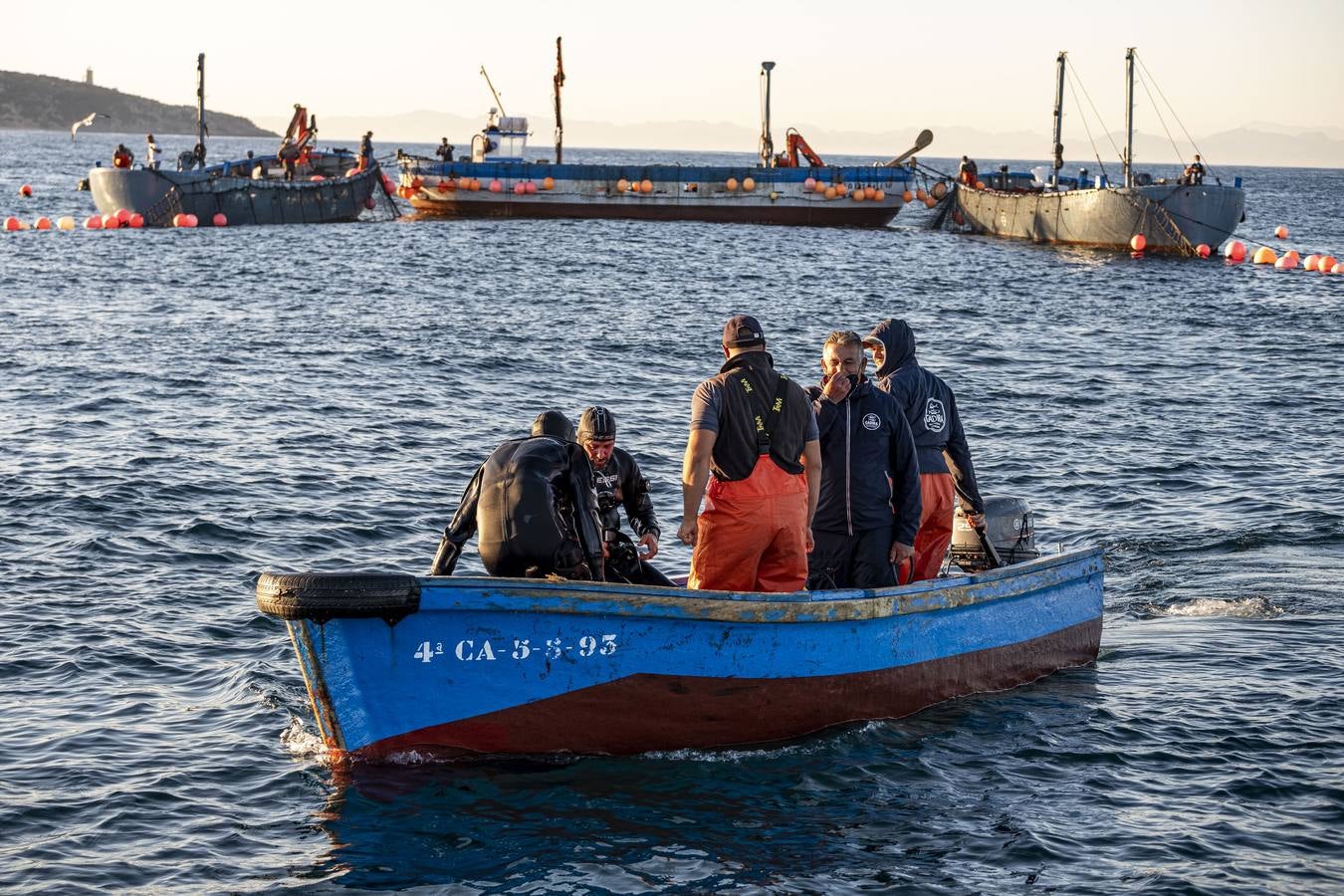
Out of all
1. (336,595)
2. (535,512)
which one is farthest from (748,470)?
(336,595)

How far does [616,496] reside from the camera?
8.55 m

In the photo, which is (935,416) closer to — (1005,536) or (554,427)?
(1005,536)

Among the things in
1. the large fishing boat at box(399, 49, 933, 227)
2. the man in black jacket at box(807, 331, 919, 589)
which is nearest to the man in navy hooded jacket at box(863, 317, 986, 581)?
the man in black jacket at box(807, 331, 919, 589)

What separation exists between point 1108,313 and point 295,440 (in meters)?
24.5

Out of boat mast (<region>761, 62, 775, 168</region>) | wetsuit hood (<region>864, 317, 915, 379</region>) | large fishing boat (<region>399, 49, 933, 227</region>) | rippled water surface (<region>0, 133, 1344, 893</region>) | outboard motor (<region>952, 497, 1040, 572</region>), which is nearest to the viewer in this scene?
rippled water surface (<region>0, 133, 1344, 893</region>)

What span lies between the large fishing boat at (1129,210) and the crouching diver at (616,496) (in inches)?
1832

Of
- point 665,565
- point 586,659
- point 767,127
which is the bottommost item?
point 665,565

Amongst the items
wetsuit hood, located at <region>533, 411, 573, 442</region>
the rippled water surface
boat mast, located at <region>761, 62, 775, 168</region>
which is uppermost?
boat mast, located at <region>761, 62, 775, 168</region>

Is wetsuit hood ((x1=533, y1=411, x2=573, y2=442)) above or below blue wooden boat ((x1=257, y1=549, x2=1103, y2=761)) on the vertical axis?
above

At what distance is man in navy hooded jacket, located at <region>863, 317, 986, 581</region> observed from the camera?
9.64 m

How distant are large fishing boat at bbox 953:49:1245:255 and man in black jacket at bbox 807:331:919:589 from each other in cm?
4550

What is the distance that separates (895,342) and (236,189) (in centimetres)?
5117

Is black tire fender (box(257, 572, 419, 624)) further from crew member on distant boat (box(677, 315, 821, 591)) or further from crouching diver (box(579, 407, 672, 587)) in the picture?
crew member on distant boat (box(677, 315, 821, 591))

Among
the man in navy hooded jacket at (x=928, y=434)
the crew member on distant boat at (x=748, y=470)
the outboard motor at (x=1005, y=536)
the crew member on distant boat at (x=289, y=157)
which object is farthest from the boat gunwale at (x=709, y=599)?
the crew member on distant boat at (x=289, y=157)
